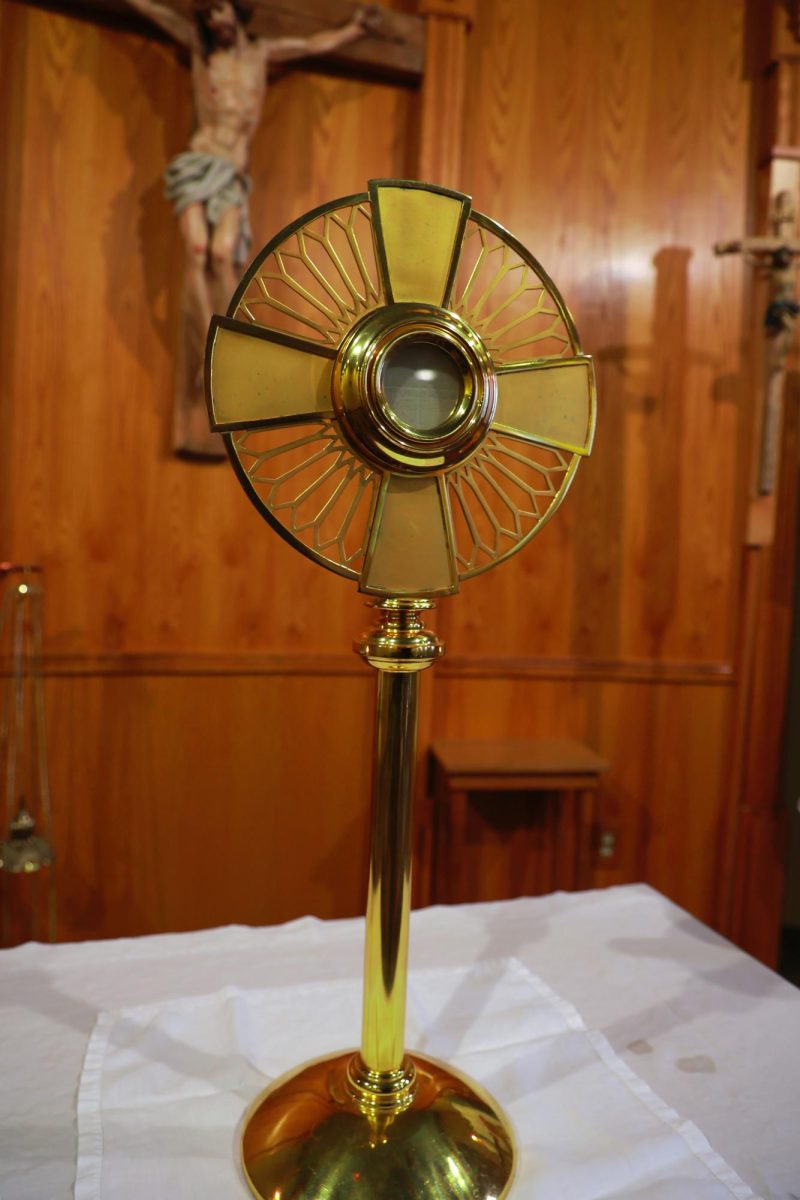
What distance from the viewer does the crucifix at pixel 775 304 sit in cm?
264

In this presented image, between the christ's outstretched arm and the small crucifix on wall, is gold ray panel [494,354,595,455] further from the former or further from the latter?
the christ's outstretched arm

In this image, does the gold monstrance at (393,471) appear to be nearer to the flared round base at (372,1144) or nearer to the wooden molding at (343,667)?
the flared round base at (372,1144)

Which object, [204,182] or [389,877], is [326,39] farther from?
[389,877]

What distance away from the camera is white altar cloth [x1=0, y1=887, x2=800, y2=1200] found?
0.91m

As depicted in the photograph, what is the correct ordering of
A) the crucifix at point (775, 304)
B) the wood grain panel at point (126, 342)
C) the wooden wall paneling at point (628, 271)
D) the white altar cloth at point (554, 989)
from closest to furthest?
the white altar cloth at point (554, 989)
the wood grain panel at point (126, 342)
the crucifix at point (775, 304)
the wooden wall paneling at point (628, 271)

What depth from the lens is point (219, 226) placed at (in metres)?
2.48

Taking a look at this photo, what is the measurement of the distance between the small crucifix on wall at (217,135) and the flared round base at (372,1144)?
1793 millimetres

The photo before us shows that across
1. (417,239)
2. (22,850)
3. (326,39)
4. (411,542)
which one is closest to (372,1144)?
(411,542)

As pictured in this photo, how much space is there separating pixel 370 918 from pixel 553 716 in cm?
211

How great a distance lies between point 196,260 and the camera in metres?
2.48

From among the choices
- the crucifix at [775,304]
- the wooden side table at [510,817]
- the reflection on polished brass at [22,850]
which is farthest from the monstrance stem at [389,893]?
the crucifix at [775,304]

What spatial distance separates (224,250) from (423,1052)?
82.4 inches

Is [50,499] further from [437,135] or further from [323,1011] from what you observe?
[323,1011]

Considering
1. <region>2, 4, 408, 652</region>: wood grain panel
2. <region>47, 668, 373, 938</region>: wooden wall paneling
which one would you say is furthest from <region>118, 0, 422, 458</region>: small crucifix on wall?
<region>47, 668, 373, 938</region>: wooden wall paneling
